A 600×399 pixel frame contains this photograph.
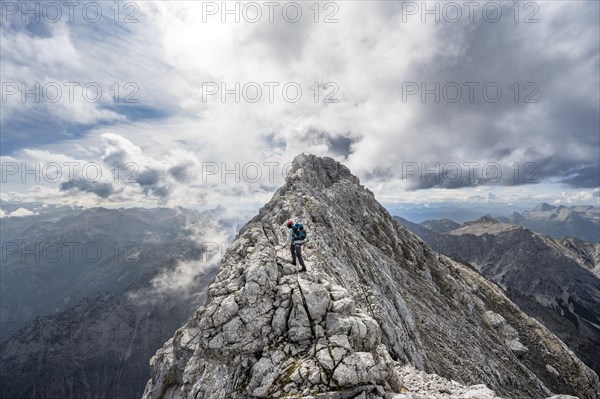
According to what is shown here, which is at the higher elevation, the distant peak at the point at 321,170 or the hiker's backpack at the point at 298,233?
the distant peak at the point at 321,170

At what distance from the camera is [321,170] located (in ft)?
314

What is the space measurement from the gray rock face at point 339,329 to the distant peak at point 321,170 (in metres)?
9.16

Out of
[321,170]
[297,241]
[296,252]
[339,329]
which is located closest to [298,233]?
[297,241]

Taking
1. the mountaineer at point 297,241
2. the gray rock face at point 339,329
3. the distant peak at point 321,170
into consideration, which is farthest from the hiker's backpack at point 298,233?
the distant peak at point 321,170

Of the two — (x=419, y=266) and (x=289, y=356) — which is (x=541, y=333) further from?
(x=289, y=356)

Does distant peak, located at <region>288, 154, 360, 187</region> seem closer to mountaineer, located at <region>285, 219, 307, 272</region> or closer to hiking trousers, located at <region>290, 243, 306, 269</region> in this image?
mountaineer, located at <region>285, 219, 307, 272</region>

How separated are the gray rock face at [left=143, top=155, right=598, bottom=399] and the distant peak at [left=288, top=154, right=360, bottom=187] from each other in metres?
9.16

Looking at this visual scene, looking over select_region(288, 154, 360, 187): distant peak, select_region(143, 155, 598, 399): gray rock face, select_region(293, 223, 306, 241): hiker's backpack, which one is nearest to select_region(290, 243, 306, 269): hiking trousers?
select_region(293, 223, 306, 241): hiker's backpack

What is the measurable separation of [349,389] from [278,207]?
3843cm

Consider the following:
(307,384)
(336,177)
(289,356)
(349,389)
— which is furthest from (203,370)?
(336,177)

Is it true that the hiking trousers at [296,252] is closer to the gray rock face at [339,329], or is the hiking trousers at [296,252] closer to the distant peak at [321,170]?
the gray rock face at [339,329]

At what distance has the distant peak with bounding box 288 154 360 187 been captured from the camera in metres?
88.1

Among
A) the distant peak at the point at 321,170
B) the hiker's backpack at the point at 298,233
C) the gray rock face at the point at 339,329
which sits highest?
the distant peak at the point at 321,170

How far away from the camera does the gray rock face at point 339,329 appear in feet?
59.7
